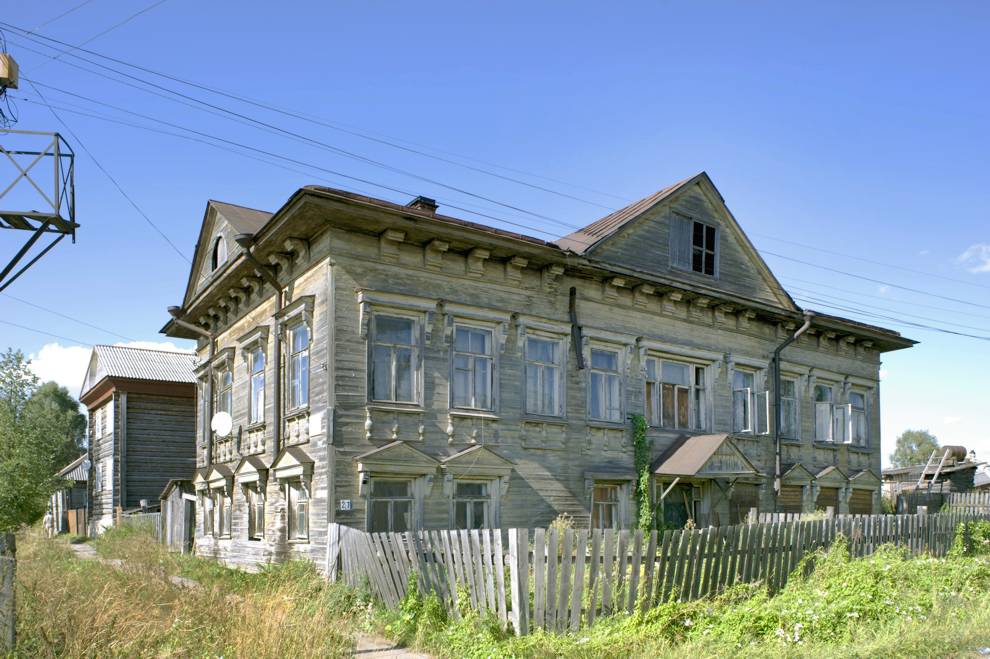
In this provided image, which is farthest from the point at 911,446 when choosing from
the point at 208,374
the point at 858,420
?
the point at 208,374

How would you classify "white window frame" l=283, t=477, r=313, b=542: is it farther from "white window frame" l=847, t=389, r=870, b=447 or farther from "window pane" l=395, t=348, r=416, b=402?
"white window frame" l=847, t=389, r=870, b=447

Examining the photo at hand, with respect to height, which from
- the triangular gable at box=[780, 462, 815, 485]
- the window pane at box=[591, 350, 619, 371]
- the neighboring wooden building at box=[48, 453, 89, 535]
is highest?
the window pane at box=[591, 350, 619, 371]

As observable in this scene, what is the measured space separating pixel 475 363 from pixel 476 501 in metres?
2.72

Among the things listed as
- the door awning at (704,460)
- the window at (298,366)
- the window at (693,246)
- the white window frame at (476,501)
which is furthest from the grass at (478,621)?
the window at (693,246)

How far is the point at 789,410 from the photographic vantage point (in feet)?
79.0

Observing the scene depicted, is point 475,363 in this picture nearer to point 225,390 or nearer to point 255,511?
point 255,511

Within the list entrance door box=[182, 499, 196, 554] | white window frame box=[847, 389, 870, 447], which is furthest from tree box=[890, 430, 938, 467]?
entrance door box=[182, 499, 196, 554]

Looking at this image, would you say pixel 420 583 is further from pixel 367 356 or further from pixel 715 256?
pixel 715 256

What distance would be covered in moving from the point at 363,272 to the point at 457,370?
275 centimetres

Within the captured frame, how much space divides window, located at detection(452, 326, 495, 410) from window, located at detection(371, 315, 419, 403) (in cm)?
98

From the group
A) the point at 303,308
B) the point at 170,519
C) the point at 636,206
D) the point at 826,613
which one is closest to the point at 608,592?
the point at 826,613

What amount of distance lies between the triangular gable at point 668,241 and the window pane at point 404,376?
471 centimetres

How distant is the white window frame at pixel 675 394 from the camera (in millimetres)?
20531

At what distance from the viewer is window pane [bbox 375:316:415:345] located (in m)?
16.1
